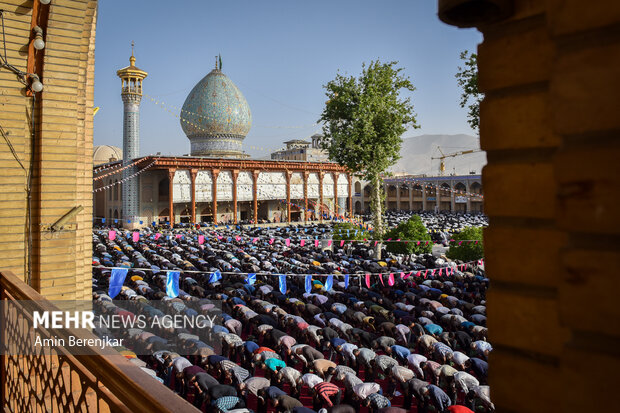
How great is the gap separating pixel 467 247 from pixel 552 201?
1914 cm

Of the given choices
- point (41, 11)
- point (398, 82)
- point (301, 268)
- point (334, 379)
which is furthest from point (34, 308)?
point (398, 82)

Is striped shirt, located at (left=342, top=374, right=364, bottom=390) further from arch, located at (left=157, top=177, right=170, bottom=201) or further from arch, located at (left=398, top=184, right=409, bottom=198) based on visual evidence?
arch, located at (left=398, top=184, right=409, bottom=198)

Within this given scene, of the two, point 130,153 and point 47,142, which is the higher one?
point 130,153

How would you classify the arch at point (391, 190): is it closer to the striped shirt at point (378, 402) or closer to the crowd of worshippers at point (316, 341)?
the crowd of worshippers at point (316, 341)

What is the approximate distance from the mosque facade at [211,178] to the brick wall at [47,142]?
26.2m

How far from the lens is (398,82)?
2261 centimetres

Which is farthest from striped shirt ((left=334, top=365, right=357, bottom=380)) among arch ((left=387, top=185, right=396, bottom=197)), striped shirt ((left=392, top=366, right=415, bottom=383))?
arch ((left=387, top=185, right=396, bottom=197))

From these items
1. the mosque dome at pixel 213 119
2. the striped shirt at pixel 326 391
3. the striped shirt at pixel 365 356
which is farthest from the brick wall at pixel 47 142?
the mosque dome at pixel 213 119

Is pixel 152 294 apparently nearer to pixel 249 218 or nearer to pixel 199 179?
pixel 199 179

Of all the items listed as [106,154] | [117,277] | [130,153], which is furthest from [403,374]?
[106,154]

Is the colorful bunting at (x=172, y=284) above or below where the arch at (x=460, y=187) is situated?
below

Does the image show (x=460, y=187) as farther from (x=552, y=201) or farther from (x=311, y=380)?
(x=552, y=201)

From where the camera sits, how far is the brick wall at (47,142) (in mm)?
6070

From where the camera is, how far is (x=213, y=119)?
44.3 m
